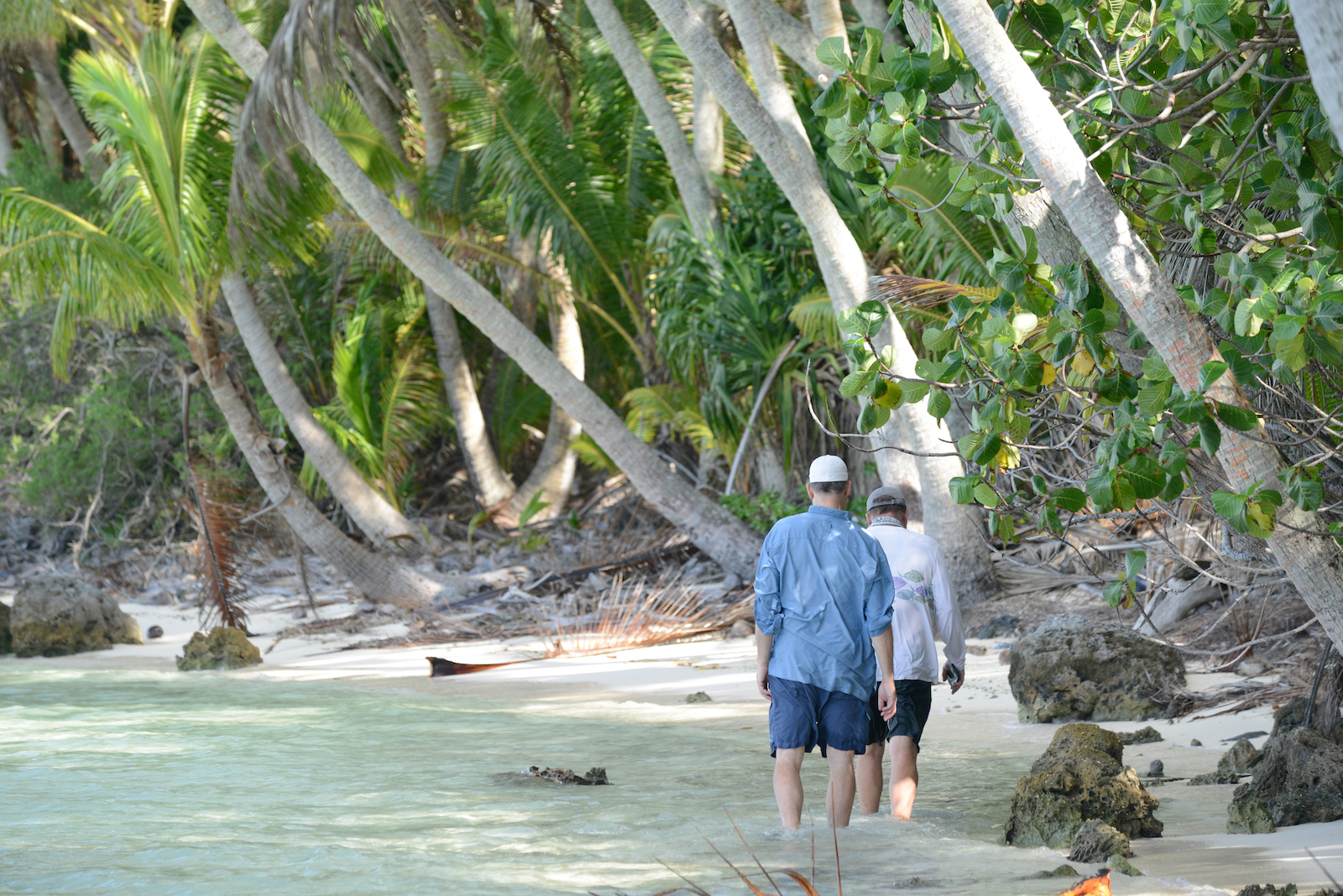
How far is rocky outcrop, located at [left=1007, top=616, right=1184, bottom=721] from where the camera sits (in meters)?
6.16

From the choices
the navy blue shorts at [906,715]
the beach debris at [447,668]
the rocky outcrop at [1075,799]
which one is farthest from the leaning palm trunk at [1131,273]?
the beach debris at [447,668]

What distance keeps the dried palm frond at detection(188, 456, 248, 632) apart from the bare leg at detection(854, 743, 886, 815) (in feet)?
25.8

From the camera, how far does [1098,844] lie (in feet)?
12.8

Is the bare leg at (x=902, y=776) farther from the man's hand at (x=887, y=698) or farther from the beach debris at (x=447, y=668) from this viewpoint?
the beach debris at (x=447, y=668)

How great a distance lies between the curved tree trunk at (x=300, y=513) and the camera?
11.4m

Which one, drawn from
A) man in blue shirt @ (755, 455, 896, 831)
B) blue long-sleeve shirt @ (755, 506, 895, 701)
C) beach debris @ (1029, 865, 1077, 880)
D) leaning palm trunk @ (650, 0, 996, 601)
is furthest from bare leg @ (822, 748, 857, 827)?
leaning palm trunk @ (650, 0, 996, 601)

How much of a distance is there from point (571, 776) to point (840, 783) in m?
1.84

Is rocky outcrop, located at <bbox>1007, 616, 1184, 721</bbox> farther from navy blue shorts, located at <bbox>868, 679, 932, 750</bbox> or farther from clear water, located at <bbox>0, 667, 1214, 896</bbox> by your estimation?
navy blue shorts, located at <bbox>868, 679, 932, 750</bbox>

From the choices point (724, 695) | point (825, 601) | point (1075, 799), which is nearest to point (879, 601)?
point (825, 601)

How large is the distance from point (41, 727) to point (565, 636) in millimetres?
3892

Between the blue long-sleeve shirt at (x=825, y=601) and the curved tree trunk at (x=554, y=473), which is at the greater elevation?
the curved tree trunk at (x=554, y=473)

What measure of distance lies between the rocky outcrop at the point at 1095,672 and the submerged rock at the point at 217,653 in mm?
6754

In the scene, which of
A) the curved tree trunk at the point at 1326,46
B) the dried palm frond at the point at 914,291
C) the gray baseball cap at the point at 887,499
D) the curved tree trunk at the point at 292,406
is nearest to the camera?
the curved tree trunk at the point at 1326,46

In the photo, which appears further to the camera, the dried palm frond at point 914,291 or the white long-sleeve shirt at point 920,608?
the dried palm frond at point 914,291
